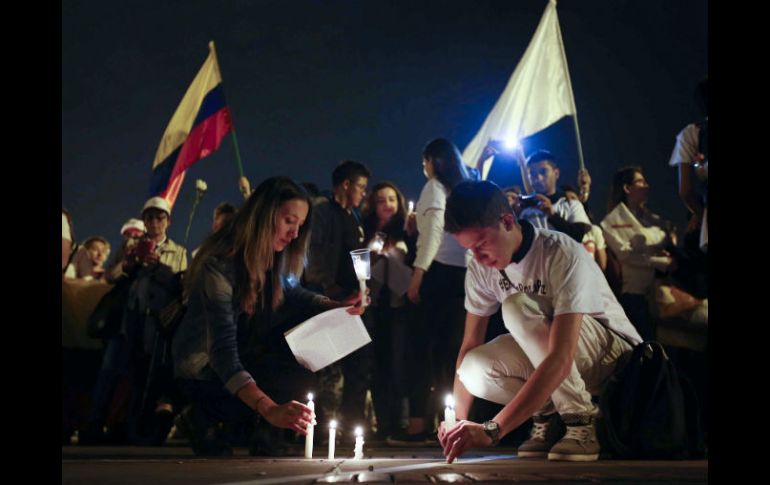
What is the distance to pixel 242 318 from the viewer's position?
166 inches

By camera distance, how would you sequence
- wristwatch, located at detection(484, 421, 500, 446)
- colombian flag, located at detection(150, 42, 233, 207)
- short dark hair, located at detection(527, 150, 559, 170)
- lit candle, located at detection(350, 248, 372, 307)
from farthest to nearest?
colombian flag, located at detection(150, 42, 233, 207), short dark hair, located at detection(527, 150, 559, 170), lit candle, located at detection(350, 248, 372, 307), wristwatch, located at detection(484, 421, 500, 446)

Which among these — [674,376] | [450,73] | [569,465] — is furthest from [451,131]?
[569,465]

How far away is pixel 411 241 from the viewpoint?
5.64 meters

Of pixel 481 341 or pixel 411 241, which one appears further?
pixel 411 241

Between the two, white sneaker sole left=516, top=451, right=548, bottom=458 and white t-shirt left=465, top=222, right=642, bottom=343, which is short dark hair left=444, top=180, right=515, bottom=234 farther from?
white sneaker sole left=516, top=451, right=548, bottom=458

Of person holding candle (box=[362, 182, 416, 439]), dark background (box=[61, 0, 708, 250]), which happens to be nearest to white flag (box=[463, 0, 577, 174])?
dark background (box=[61, 0, 708, 250])

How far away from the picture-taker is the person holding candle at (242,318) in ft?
12.9

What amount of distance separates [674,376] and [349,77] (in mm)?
5169

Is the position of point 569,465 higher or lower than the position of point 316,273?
lower

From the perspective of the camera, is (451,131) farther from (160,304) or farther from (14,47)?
(14,47)

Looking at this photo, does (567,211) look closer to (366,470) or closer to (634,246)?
(634,246)

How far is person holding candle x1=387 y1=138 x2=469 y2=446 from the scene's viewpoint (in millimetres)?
5160

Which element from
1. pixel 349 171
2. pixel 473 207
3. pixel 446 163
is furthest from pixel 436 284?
pixel 473 207

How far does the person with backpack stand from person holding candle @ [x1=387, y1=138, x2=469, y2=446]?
3.38 ft
